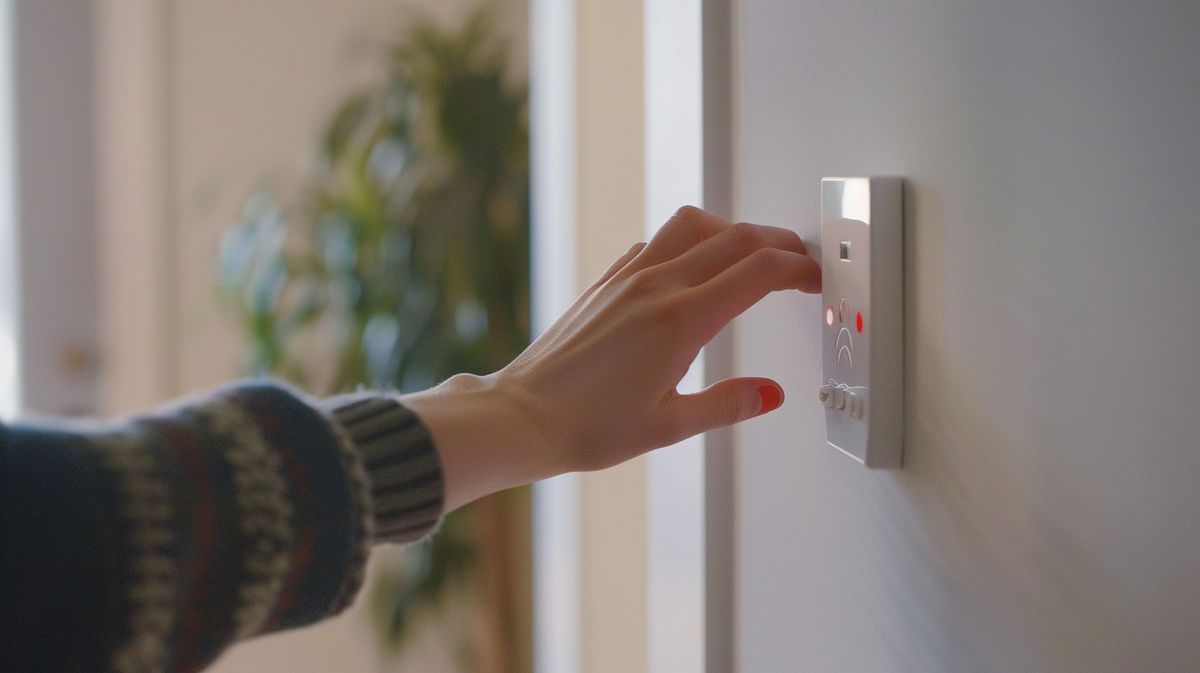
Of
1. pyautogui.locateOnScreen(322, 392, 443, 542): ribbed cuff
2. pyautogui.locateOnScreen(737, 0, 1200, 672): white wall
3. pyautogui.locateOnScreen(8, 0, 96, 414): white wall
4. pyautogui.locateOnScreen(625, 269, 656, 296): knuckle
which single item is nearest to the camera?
pyautogui.locateOnScreen(737, 0, 1200, 672): white wall

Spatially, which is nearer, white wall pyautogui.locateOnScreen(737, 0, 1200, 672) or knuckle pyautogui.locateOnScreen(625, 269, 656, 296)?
white wall pyautogui.locateOnScreen(737, 0, 1200, 672)

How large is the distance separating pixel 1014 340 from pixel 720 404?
0.18 metres

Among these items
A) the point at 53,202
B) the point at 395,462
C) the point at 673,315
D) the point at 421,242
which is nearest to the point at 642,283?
the point at 673,315

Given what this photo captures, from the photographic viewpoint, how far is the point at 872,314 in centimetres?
47

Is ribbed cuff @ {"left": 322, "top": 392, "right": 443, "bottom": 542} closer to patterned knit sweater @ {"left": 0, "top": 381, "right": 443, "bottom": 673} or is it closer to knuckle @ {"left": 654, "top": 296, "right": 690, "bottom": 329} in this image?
patterned knit sweater @ {"left": 0, "top": 381, "right": 443, "bottom": 673}

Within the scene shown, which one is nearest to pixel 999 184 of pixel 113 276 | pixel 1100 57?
pixel 1100 57

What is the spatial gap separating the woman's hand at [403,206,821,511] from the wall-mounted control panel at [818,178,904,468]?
5 cm

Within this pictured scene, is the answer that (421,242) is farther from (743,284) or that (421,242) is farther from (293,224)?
(743,284)

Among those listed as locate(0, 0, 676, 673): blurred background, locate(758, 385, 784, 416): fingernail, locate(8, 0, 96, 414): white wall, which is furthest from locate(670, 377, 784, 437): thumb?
locate(8, 0, 96, 414): white wall

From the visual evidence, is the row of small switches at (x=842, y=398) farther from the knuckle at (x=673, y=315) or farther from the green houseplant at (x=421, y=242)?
the green houseplant at (x=421, y=242)

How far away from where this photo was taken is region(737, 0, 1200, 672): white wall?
0.30m

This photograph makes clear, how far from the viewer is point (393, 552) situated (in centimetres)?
242

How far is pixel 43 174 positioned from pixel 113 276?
289 mm

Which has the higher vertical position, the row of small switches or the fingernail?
the row of small switches
